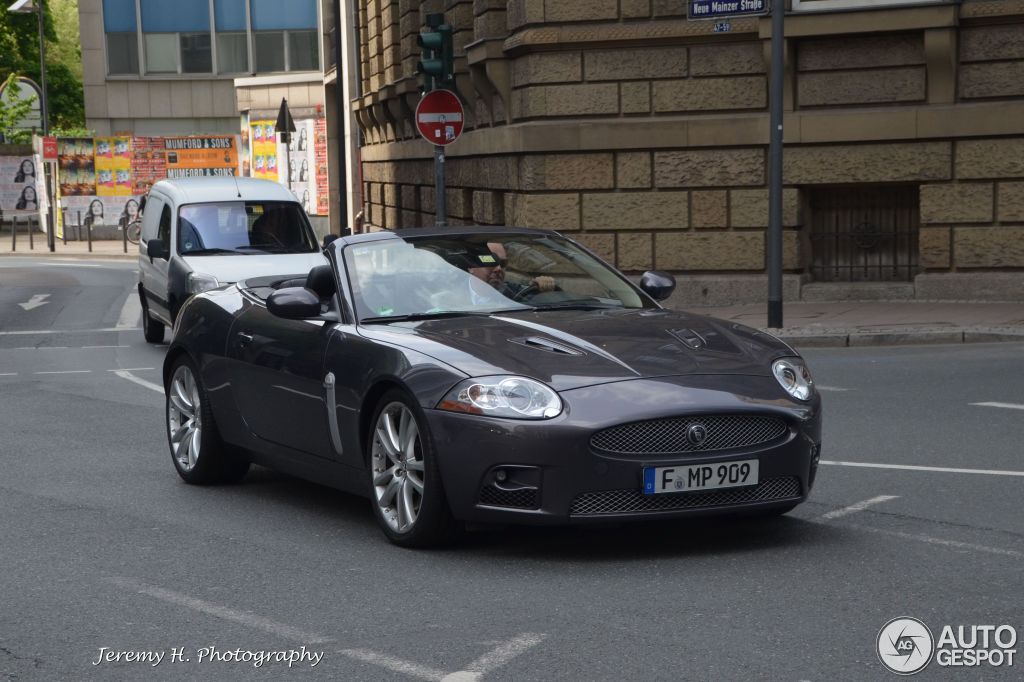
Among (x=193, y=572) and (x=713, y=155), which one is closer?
(x=193, y=572)

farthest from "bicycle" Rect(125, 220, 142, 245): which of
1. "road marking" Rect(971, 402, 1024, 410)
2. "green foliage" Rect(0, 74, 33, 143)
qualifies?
"road marking" Rect(971, 402, 1024, 410)

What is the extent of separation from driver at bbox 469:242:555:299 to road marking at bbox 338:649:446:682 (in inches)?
106

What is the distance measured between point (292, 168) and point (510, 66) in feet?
75.1

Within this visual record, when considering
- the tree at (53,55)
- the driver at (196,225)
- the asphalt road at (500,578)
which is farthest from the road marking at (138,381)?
the tree at (53,55)

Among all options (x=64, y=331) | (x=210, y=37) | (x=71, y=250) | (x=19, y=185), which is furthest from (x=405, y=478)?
(x=210, y=37)

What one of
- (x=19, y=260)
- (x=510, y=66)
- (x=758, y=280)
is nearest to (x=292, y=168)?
(x=19, y=260)

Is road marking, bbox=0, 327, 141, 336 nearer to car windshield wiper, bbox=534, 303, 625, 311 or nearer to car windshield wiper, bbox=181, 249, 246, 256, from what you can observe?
car windshield wiper, bbox=181, 249, 246, 256

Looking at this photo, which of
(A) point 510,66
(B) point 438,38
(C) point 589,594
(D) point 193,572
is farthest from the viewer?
(A) point 510,66

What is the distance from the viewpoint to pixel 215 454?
8.45m

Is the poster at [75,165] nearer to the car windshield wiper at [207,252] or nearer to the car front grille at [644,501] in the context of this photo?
the car windshield wiper at [207,252]

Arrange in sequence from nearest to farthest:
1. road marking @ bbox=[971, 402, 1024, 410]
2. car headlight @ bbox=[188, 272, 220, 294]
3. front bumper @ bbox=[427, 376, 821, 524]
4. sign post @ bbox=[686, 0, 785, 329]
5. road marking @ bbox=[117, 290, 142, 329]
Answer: front bumper @ bbox=[427, 376, 821, 524]
road marking @ bbox=[971, 402, 1024, 410]
car headlight @ bbox=[188, 272, 220, 294]
sign post @ bbox=[686, 0, 785, 329]
road marking @ bbox=[117, 290, 142, 329]

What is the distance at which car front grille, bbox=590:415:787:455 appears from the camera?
6168 millimetres

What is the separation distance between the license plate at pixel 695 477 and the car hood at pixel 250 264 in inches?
416

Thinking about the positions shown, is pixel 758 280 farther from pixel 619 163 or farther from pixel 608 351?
pixel 608 351
